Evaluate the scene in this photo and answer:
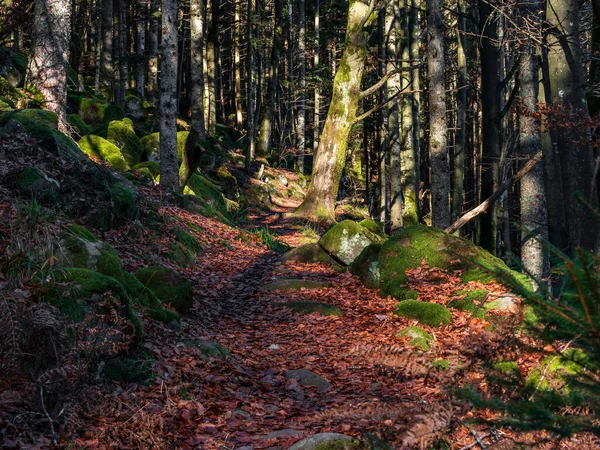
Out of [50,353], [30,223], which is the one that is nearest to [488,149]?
[30,223]

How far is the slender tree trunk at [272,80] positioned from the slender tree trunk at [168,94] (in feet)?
50.7

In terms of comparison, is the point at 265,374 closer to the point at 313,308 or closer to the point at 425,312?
the point at 313,308

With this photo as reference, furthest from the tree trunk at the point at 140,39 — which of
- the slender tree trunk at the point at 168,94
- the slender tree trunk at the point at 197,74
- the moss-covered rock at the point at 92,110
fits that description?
the slender tree trunk at the point at 168,94

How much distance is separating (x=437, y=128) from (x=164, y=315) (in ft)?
25.6

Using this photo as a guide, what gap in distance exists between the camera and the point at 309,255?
1086cm

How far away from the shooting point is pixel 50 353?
3721mm

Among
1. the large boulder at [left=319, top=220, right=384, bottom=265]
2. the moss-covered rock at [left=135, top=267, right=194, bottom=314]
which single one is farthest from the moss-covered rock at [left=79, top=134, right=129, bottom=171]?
the moss-covered rock at [left=135, top=267, right=194, bottom=314]

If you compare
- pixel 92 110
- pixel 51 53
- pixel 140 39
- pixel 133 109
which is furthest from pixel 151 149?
pixel 140 39

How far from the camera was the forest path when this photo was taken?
3430 mm

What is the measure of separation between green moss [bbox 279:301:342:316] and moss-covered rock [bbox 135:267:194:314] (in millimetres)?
1646

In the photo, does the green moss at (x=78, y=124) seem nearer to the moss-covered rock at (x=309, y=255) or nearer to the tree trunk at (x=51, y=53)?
the tree trunk at (x=51, y=53)

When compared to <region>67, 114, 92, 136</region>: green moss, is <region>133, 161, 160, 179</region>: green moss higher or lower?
lower

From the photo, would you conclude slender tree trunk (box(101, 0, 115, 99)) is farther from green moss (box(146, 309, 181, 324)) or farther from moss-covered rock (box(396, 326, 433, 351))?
moss-covered rock (box(396, 326, 433, 351))

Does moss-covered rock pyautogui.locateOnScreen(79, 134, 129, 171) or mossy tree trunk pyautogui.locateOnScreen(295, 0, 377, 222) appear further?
mossy tree trunk pyautogui.locateOnScreen(295, 0, 377, 222)
